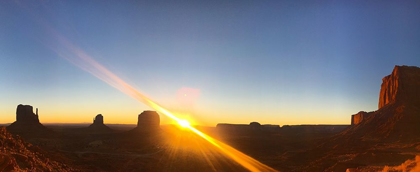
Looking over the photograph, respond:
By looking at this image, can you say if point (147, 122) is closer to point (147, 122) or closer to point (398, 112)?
point (147, 122)

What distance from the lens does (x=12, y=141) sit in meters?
23.6

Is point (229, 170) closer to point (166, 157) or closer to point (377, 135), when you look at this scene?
point (166, 157)

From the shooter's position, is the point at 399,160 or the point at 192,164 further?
the point at 192,164

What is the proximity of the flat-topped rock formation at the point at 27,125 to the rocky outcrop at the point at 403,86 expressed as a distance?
10409 cm

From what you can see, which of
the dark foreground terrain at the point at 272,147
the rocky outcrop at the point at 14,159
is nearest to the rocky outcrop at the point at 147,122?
the dark foreground terrain at the point at 272,147

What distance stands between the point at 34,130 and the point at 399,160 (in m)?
99.3

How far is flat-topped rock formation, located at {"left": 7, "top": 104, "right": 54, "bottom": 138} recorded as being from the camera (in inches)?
3499

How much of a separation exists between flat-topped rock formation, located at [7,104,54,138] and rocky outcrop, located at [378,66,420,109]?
104086 mm

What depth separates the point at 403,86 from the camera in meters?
74.0

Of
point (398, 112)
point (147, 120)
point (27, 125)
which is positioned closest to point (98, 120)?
Answer: point (147, 120)

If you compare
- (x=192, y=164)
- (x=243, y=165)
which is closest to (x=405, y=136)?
(x=243, y=165)

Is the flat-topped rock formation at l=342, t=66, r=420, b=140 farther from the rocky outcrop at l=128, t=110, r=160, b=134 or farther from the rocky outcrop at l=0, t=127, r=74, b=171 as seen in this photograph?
the rocky outcrop at l=128, t=110, r=160, b=134

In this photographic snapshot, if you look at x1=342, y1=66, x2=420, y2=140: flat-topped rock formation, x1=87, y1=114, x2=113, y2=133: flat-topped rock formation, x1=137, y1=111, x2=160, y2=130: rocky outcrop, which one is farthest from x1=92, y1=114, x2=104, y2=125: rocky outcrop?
x1=342, y1=66, x2=420, y2=140: flat-topped rock formation

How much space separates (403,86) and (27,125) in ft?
381
